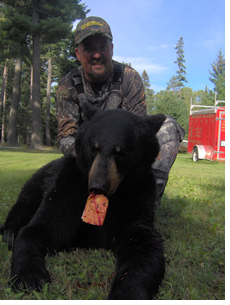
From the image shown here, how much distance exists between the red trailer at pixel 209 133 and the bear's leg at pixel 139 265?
43.5 feet

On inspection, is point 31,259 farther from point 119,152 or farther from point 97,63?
point 97,63

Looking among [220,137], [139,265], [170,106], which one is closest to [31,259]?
[139,265]

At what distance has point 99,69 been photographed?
3117mm

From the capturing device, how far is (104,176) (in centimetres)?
184

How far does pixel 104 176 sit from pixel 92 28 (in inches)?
72.3

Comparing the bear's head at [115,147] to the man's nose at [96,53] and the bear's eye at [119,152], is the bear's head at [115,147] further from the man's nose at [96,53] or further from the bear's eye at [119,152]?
the man's nose at [96,53]

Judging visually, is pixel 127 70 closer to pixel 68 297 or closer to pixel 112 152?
pixel 112 152

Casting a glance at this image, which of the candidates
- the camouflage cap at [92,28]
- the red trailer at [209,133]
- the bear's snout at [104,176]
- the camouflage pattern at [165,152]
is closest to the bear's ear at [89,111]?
the bear's snout at [104,176]

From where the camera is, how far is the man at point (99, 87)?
3.03 meters

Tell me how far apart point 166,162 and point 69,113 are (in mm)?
1302

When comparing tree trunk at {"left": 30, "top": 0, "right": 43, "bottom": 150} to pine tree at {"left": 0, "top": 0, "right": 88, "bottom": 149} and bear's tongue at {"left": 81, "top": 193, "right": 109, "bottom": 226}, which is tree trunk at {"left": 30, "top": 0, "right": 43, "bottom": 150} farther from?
bear's tongue at {"left": 81, "top": 193, "right": 109, "bottom": 226}
